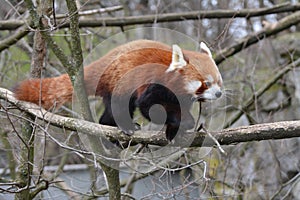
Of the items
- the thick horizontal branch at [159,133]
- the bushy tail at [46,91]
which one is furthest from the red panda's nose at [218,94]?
the bushy tail at [46,91]

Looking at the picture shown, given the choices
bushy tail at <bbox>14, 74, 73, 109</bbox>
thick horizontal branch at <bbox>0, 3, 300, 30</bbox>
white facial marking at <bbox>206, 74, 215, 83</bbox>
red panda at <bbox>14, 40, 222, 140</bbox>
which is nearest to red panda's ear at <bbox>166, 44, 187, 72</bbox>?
red panda at <bbox>14, 40, 222, 140</bbox>

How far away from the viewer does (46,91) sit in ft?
8.80

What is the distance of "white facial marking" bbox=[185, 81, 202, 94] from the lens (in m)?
2.28

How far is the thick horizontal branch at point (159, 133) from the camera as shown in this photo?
2.08m

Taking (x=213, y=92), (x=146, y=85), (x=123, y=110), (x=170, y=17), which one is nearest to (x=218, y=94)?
(x=213, y=92)

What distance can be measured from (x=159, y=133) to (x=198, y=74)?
0.33 meters

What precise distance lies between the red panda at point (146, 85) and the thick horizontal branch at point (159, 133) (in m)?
0.06

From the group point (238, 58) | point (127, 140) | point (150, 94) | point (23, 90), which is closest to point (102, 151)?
point (127, 140)

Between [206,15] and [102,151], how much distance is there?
1.72 metres

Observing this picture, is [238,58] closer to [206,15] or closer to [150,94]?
[206,15]

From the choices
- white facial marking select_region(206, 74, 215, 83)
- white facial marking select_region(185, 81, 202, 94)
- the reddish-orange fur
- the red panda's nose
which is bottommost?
the red panda's nose

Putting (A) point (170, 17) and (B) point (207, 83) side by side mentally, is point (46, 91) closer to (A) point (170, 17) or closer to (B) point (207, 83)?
(B) point (207, 83)

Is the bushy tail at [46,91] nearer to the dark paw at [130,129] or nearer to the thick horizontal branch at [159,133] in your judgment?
the thick horizontal branch at [159,133]

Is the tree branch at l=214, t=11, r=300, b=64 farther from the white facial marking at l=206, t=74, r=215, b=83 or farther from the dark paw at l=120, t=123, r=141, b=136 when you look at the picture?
the white facial marking at l=206, t=74, r=215, b=83
